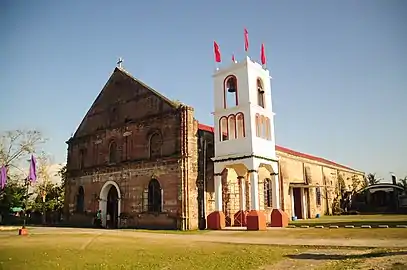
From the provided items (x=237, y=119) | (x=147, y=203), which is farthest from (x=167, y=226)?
(x=237, y=119)

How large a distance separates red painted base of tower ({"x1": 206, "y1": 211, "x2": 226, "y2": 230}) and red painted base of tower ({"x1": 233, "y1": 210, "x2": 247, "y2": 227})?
81.3 inches

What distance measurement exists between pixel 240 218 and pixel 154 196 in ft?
19.4

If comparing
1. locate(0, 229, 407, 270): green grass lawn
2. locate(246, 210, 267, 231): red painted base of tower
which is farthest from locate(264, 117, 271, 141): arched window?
locate(0, 229, 407, 270): green grass lawn

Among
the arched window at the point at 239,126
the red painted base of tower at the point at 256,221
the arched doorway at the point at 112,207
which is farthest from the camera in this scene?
the arched doorway at the point at 112,207

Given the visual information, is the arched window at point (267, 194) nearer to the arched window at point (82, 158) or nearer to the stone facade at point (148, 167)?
the stone facade at point (148, 167)

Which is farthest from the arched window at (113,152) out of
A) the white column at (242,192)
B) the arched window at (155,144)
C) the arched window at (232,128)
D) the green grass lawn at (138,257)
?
the green grass lawn at (138,257)

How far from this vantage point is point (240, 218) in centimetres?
2470

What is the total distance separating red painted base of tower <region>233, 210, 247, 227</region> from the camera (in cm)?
2452

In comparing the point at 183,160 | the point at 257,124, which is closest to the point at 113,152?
the point at 183,160

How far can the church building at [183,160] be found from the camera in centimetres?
2305

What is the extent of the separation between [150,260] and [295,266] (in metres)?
4.00

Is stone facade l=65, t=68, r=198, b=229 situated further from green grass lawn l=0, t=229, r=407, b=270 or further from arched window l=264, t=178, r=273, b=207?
green grass lawn l=0, t=229, r=407, b=270

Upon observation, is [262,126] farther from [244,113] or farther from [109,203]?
[109,203]

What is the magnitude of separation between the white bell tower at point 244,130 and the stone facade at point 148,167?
132cm
